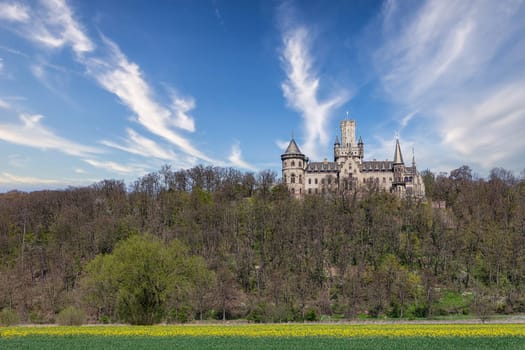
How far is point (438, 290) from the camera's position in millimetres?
65938

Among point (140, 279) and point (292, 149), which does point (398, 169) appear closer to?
point (292, 149)

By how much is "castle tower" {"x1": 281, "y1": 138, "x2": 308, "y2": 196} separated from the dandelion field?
310 feet

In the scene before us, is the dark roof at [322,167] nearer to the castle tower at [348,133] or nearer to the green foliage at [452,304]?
the castle tower at [348,133]

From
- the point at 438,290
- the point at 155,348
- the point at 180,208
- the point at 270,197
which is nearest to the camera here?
the point at 155,348

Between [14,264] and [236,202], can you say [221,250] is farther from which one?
Result: [14,264]

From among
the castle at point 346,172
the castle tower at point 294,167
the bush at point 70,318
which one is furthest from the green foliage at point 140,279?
the castle tower at point 294,167

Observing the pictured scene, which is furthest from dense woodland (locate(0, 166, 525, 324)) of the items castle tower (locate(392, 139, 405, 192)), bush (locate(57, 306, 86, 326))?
castle tower (locate(392, 139, 405, 192))

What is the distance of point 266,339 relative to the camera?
84.0 feet

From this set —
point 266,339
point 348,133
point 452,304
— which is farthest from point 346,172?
point 266,339

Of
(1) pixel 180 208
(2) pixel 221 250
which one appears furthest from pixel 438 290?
(1) pixel 180 208

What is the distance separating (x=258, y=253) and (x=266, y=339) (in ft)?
180

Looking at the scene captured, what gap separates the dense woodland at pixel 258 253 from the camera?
44.4 metres

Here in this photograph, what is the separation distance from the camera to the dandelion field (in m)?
22.9

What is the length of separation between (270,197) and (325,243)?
2643cm
